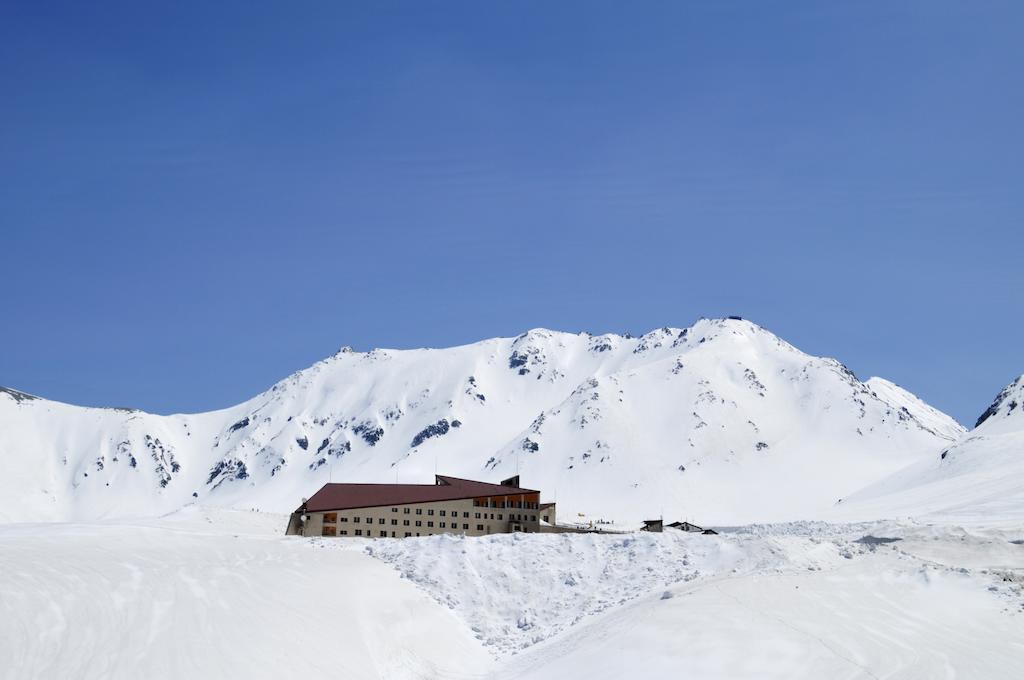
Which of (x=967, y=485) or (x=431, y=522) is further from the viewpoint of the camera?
(x=967, y=485)

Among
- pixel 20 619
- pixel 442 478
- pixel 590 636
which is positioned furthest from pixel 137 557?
pixel 442 478

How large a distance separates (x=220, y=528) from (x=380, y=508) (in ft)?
56.1

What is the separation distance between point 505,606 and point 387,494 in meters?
31.1

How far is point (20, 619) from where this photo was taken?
38.5m

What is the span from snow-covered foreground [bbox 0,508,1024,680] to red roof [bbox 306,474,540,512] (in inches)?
544

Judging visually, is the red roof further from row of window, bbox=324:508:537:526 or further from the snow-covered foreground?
the snow-covered foreground

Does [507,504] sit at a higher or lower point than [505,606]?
higher

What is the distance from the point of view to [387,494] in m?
87.9

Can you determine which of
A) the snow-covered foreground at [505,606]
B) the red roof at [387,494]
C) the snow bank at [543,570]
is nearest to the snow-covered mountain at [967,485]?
the snow-covered foreground at [505,606]

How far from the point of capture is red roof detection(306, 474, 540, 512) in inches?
3361

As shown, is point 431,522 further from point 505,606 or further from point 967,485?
point 967,485

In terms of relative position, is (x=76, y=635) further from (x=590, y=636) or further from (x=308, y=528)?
(x=308, y=528)

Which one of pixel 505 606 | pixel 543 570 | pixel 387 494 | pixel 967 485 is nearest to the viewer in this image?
pixel 505 606

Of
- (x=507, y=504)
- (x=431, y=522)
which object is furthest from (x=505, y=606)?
(x=507, y=504)
